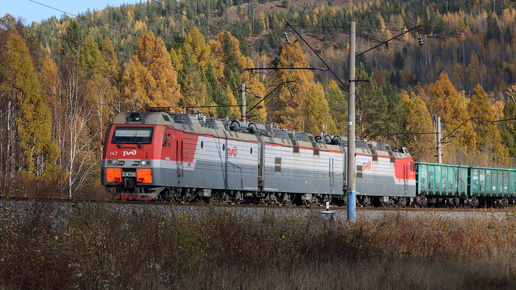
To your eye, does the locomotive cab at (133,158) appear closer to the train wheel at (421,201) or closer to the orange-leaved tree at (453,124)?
the train wheel at (421,201)

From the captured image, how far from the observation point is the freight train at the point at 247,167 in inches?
947

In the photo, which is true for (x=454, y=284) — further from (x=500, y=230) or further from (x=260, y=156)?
(x=260, y=156)

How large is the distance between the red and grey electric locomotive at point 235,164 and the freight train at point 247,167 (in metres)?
0.04

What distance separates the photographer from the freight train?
2406 cm

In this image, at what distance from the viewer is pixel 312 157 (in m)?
33.2

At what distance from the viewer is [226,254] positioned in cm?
1331

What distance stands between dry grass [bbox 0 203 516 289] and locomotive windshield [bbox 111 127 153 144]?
289 inches

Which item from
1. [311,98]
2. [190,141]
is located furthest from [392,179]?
[311,98]

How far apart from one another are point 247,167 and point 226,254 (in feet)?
52.9

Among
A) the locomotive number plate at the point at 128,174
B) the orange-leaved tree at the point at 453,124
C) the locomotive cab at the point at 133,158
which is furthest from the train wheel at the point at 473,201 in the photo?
the orange-leaved tree at the point at 453,124

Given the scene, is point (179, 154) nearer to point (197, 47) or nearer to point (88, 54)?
point (88, 54)

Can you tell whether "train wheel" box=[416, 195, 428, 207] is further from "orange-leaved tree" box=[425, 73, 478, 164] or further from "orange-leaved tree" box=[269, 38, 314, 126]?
"orange-leaved tree" box=[425, 73, 478, 164]

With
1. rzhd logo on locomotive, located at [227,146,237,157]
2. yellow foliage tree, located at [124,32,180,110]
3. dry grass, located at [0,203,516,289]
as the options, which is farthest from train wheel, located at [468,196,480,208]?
dry grass, located at [0,203,516,289]

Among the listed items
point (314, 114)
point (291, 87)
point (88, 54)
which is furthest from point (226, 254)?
point (291, 87)
